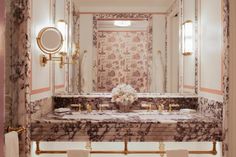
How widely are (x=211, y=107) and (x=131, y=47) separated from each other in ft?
3.65

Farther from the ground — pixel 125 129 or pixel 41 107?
pixel 41 107

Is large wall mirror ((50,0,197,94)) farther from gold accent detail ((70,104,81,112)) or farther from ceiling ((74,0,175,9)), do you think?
gold accent detail ((70,104,81,112))

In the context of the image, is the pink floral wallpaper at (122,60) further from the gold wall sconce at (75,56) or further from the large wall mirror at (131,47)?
the gold wall sconce at (75,56)

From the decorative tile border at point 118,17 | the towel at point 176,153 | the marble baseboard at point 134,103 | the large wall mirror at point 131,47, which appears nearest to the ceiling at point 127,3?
the large wall mirror at point 131,47

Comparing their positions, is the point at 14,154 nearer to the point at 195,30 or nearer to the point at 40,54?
the point at 40,54

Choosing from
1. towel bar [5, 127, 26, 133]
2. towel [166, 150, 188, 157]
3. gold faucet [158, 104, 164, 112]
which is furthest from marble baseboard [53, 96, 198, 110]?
towel bar [5, 127, 26, 133]

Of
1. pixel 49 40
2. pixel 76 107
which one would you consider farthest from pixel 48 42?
pixel 76 107

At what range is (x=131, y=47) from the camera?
3447 mm

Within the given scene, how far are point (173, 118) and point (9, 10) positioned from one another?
180cm

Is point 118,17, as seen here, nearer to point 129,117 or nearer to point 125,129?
point 129,117

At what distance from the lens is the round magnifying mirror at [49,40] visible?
9.37ft

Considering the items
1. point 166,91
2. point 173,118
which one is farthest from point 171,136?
point 166,91

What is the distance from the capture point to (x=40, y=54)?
294cm

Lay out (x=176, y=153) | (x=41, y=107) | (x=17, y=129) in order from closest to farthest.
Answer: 1. (x=17, y=129)
2. (x=176, y=153)
3. (x=41, y=107)
